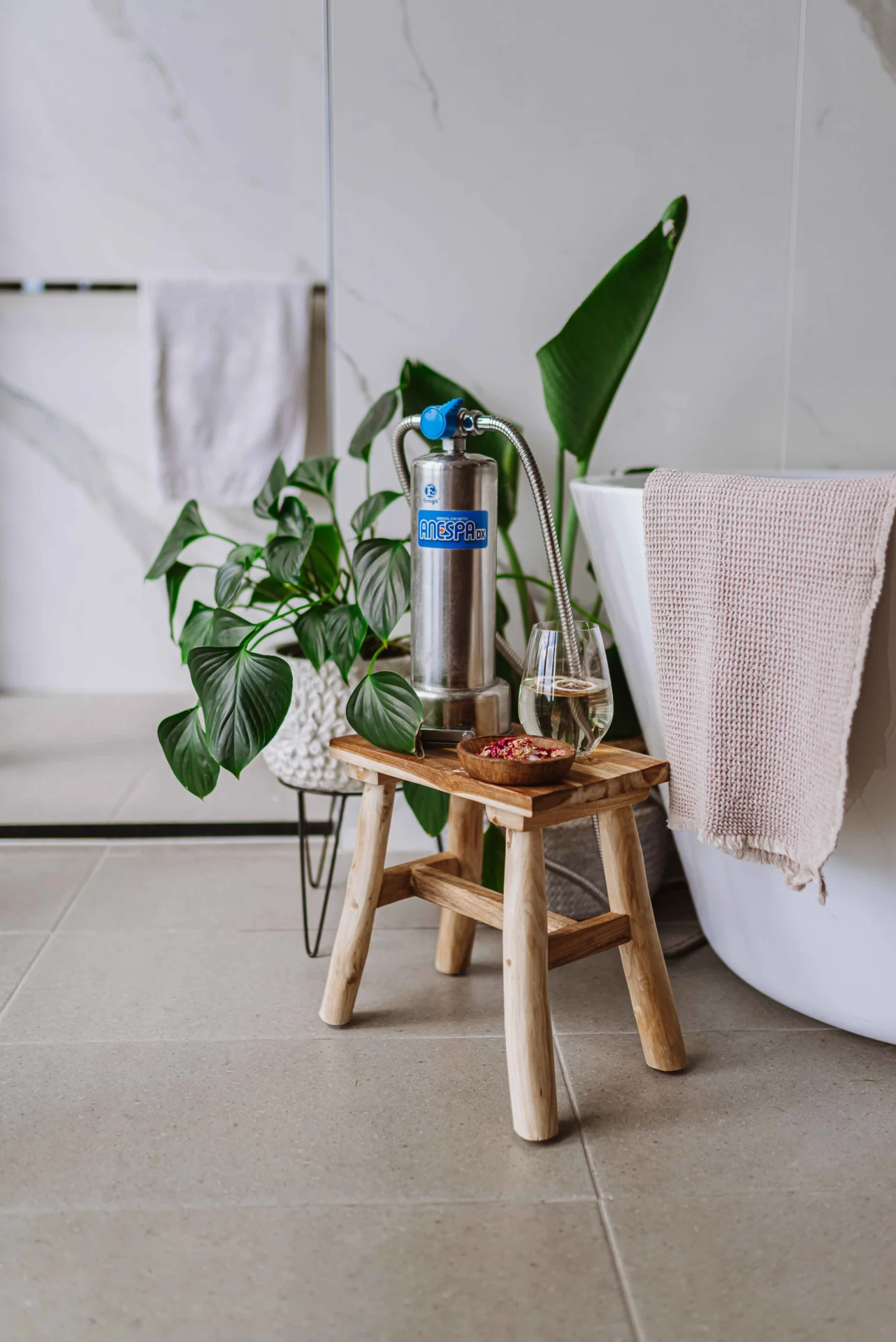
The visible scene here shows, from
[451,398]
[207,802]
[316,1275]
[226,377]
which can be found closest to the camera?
[316,1275]

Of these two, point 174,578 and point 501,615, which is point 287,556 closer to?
point 174,578

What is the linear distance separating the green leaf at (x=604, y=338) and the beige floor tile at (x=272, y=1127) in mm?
801

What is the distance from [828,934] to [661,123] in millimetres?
1173

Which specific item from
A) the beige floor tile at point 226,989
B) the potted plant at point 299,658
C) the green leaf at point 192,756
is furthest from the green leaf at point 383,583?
the beige floor tile at point 226,989

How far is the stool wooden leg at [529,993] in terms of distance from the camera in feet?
3.50

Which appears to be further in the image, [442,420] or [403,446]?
[403,446]

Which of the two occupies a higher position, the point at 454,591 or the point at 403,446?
the point at 403,446

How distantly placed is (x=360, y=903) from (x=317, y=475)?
1.91ft

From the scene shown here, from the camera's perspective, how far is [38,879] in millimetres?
1729

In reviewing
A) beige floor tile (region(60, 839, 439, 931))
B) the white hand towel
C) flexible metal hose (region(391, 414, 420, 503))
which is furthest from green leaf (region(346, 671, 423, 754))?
the white hand towel

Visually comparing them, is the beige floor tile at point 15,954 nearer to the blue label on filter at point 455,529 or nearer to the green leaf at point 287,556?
the green leaf at point 287,556

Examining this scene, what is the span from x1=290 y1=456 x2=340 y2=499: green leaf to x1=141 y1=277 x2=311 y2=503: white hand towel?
87cm

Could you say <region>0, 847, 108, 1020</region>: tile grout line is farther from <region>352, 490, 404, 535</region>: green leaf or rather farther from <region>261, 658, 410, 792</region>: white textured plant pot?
<region>352, 490, 404, 535</region>: green leaf

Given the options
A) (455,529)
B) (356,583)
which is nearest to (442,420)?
(455,529)
